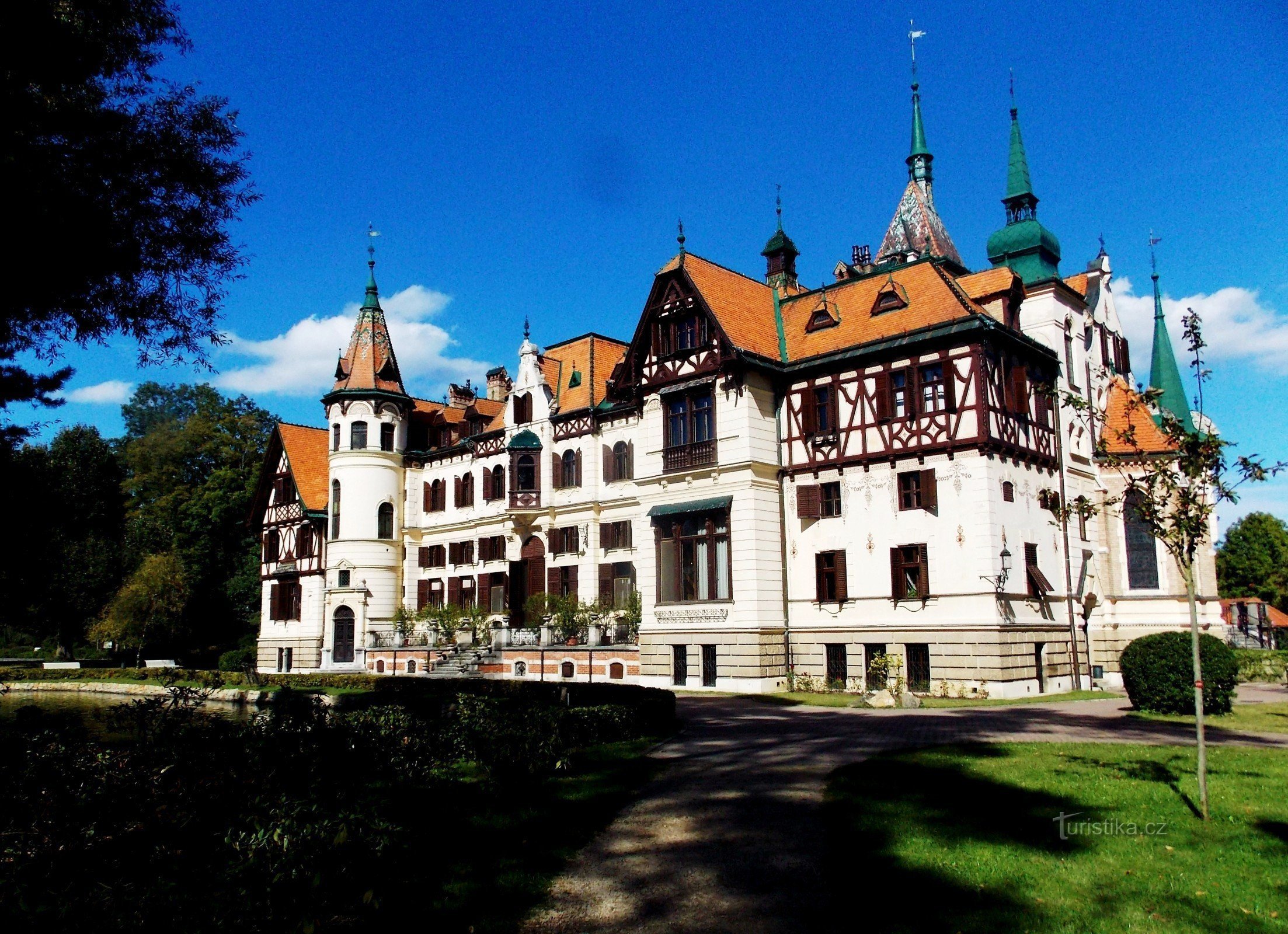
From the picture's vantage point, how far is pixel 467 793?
1221 cm

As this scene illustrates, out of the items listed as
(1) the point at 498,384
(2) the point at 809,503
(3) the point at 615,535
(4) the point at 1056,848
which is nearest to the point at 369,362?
(1) the point at 498,384

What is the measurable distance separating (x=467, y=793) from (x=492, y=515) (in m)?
33.4

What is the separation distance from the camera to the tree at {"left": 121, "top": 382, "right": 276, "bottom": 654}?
61.1m

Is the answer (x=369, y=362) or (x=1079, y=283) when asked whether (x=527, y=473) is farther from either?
(x=1079, y=283)

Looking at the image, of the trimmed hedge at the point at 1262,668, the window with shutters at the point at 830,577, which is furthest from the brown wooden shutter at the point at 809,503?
the trimmed hedge at the point at 1262,668

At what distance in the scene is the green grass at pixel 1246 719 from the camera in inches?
738

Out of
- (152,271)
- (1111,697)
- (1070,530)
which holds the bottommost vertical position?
(1111,697)

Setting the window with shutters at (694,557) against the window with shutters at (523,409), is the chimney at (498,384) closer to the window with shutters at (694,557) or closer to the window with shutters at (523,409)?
the window with shutters at (523,409)

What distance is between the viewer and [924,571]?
28.8m

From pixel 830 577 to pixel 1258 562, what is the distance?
5272cm

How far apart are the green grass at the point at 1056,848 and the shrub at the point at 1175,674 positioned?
5871mm

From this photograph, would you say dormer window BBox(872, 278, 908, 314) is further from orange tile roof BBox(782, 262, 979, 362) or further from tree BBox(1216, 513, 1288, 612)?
tree BBox(1216, 513, 1288, 612)

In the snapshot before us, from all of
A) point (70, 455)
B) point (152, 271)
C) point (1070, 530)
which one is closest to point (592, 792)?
point (152, 271)

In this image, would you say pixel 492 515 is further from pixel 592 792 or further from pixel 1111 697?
pixel 592 792
